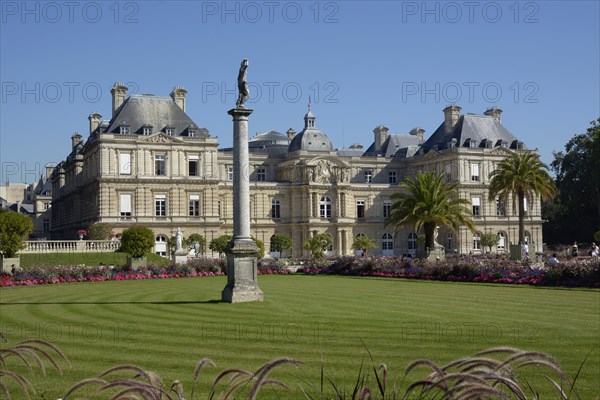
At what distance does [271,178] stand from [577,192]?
32.5 m

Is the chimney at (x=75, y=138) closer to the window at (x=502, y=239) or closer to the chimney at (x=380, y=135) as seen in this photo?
the chimney at (x=380, y=135)

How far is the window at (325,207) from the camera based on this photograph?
7606 cm

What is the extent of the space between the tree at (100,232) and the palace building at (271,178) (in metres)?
2.06

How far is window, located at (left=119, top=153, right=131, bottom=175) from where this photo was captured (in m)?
64.4

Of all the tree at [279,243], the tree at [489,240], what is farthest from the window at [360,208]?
the tree at [489,240]

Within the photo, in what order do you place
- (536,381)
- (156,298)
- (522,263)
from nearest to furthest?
(536,381) → (156,298) → (522,263)

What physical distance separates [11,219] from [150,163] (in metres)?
23.1

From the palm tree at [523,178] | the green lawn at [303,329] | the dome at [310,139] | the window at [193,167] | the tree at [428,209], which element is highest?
the dome at [310,139]

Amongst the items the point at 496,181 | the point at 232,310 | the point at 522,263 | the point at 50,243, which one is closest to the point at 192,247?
the point at 50,243

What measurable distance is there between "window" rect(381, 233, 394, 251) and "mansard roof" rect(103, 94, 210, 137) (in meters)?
23.4

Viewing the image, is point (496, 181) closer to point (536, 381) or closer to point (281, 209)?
point (281, 209)

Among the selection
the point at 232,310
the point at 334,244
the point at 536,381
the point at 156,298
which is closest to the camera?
the point at 536,381

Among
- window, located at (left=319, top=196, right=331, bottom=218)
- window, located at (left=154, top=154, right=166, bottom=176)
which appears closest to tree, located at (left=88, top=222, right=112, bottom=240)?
window, located at (left=154, top=154, right=166, bottom=176)

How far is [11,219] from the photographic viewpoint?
43.0m
